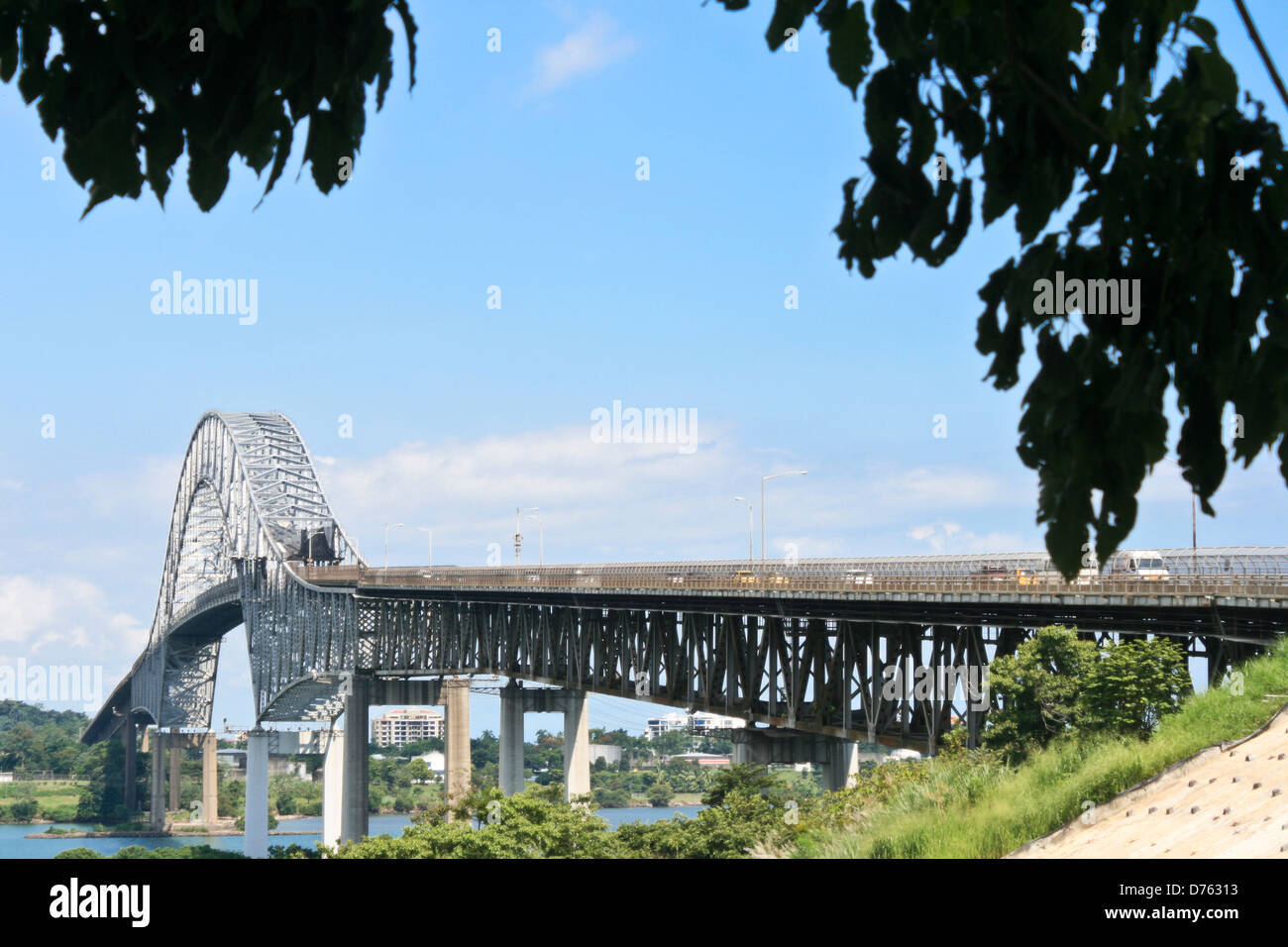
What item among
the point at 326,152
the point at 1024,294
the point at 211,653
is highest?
the point at 326,152

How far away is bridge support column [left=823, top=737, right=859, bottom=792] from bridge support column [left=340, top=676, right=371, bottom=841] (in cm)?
6321

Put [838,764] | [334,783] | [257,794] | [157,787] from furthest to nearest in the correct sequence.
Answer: [157,787] → [257,794] → [334,783] → [838,764]

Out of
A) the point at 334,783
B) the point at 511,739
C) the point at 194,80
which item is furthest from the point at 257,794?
the point at 194,80

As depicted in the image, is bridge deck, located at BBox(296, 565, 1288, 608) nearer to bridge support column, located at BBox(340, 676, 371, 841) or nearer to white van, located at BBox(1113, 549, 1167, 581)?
white van, located at BBox(1113, 549, 1167, 581)

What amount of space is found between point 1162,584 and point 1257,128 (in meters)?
33.8

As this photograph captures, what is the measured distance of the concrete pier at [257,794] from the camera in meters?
136

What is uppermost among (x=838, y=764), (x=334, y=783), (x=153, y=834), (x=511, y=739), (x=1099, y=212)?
(x=1099, y=212)

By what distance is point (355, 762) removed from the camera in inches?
4882

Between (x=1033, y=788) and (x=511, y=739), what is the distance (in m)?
81.3

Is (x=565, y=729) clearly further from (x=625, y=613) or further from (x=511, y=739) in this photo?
(x=625, y=613)

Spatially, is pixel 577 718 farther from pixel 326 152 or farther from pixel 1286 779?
pixel 326 152
